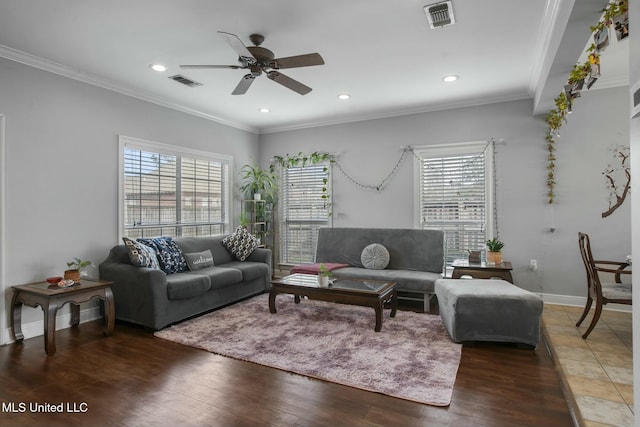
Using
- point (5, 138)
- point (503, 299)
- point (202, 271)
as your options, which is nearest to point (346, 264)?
point (202, 271)

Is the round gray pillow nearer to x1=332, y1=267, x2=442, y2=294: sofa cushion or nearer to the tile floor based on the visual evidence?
x1=332, y1=267, x2=442, y2=294: sofa cushion

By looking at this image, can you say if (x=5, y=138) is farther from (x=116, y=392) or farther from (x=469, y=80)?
(x=469, y=80)

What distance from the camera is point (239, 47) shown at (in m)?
2.79

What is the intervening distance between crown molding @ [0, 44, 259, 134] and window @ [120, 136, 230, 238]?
23.0 inches

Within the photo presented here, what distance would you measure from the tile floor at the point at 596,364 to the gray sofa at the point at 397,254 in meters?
1.36

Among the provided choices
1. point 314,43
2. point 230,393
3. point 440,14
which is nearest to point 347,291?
point 230,393

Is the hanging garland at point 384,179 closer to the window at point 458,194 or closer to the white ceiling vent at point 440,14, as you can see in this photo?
the window at point 458,194

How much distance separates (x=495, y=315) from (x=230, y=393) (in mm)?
2335

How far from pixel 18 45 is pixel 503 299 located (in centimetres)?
502

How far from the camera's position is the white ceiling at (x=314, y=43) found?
2744mm

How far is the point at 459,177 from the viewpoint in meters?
5.20

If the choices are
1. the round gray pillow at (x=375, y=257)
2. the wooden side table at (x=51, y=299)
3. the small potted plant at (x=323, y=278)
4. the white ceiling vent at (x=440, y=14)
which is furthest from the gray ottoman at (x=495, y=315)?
the wooden side table at (x=51, y=299)

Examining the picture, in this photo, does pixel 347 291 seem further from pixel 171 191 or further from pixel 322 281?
pixel 171 191

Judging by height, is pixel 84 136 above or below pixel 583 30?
below
